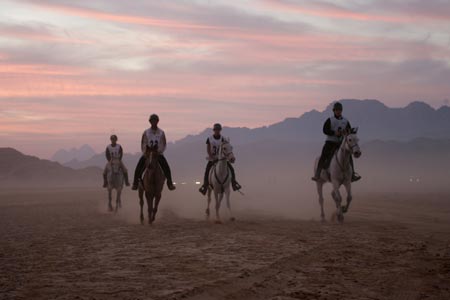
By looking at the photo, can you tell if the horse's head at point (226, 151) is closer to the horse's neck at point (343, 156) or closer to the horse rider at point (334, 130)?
the horse rider at point (334, 130)

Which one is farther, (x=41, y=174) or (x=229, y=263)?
(x=41, y=174)

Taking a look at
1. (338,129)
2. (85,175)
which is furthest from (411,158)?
(338,129)

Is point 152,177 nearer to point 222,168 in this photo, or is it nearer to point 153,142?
point 153,142

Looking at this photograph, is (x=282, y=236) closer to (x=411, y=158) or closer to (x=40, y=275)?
(x=40, y=275)

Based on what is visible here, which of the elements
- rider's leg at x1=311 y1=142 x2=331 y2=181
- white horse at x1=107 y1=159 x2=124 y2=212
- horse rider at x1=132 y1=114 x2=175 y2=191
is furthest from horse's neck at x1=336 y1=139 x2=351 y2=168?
white horse at x1=107 y1=159 x2=124 y2=212

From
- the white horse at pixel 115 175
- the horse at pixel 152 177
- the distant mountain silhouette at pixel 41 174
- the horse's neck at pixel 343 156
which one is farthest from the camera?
the distant mountain silhouette at pixel 41 174

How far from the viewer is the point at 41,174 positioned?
142 meters

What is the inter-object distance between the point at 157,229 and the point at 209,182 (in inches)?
122

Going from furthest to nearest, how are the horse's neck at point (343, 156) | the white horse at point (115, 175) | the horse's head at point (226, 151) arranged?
Result: the white horse at point (115, 175)
the horse's head at point (226, 151)
the horse's neck at point (343, 156)

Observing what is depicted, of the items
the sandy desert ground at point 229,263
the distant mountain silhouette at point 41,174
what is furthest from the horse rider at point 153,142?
the distant mountain silhouette at point 41,174

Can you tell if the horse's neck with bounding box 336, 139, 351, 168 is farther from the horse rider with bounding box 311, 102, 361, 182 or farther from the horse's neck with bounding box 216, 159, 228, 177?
the horse's neck with bounding box 216, 159, 228, 177

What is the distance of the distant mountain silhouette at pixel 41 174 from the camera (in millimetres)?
133125

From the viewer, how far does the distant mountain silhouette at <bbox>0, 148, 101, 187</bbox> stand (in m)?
133

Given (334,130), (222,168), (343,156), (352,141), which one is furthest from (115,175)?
(352,141)
